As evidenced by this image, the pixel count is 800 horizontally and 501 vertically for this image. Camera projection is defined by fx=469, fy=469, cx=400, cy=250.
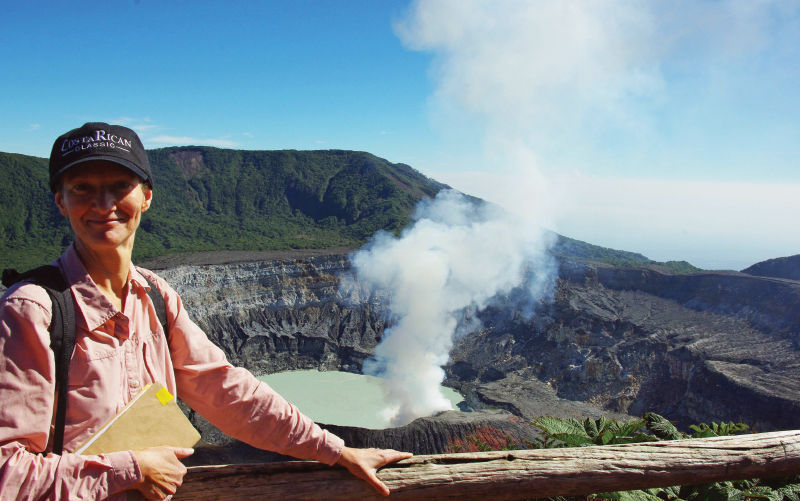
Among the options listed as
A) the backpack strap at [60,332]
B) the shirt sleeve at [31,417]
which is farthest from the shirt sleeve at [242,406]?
the shirt sleeve at [31,417]

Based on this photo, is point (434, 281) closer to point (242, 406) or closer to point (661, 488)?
point (661, 488)

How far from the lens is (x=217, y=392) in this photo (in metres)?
2.38

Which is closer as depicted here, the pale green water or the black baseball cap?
the black baseball cap

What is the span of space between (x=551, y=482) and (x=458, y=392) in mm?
35350

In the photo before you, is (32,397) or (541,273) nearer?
(32,397)

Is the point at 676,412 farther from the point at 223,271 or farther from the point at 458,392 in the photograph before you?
the point at 223,271

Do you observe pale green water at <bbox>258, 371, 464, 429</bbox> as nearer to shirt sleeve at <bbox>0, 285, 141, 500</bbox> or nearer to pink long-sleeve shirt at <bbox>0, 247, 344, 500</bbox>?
pink long-sleeve shirt at <bbox>0, 247, 344, 500</bbox>

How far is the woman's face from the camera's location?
1.93 m

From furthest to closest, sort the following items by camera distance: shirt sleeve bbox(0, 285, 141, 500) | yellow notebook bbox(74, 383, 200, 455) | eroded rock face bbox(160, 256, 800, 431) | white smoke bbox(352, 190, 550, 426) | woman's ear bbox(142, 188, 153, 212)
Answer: white smoke bbox(352, 190, 550, 426) → eroded rock face bbox(160, 256, 800, 431) → woman's ear bbox(142, 188, 153, 212) → yellow notebook bbox(74, 383, 200, 455) → shirt sleeve bbox(0, 285, 141, 500)

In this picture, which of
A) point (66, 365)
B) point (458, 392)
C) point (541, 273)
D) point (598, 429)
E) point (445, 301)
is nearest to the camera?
point (66, 365)

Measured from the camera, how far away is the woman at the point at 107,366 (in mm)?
1554

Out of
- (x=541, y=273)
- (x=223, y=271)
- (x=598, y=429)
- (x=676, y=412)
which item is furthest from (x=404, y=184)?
(x=598, y=429)

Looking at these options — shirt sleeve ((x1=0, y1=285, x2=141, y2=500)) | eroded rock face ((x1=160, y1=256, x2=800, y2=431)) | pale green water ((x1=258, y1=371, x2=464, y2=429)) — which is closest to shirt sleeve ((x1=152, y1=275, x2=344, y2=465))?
shirt sleeve ((x1=0, y1=285, x2=141, y2=500))

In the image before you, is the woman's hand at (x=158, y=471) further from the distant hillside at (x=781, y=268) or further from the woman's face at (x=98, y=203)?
the distant hillside at (x=781, y=268)
